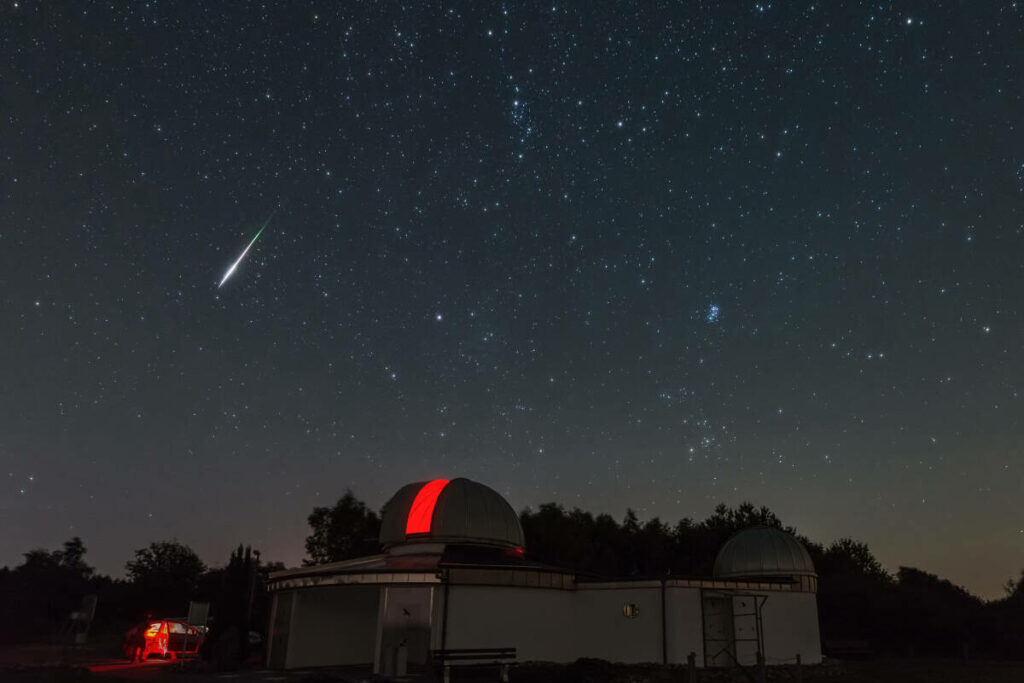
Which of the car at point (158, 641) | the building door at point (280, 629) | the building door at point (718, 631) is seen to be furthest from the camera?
the car at point (158, 641)

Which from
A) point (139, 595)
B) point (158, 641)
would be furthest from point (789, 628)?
point (139, 595)

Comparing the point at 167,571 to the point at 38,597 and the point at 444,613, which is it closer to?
the point at 38,597

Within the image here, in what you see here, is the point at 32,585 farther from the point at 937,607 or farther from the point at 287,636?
the point at 937,607

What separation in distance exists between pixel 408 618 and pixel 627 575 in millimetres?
15289

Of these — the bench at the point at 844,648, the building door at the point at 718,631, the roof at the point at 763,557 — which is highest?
the roof at the point at 763,557

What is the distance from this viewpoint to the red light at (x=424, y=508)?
26.5 meters

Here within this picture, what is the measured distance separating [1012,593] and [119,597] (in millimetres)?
60672

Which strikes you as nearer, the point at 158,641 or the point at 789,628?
the point at 789,628

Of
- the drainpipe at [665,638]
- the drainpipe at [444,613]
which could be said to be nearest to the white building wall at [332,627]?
the drainpipe at [444,613]

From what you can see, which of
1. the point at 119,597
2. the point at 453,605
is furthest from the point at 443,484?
the point at 119,597

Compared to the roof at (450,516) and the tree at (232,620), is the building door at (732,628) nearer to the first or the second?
the roof at (450,516)

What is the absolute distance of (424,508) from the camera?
1058 inches

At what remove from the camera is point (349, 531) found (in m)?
53.0

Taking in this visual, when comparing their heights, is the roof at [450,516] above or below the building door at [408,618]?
above
